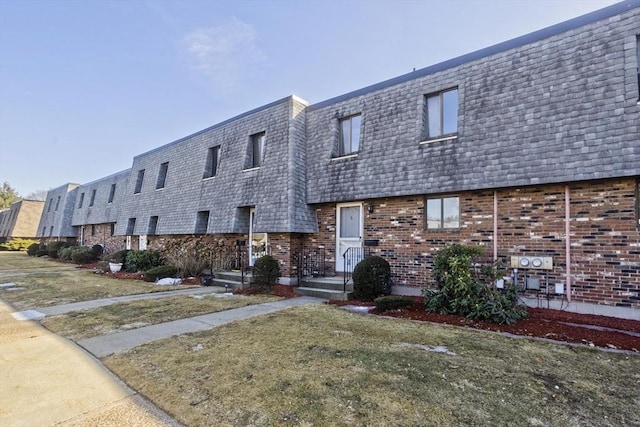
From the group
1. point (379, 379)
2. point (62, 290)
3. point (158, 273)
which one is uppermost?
point (158, 273)

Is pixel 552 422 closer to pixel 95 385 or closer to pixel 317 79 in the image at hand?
pixel 95 385

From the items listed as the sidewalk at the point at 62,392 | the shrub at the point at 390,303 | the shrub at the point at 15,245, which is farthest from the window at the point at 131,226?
the shrub at the point at 15,245

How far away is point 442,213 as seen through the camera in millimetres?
8688

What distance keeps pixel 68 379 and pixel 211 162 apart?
11828 mm

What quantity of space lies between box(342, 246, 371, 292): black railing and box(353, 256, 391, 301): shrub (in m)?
1.24

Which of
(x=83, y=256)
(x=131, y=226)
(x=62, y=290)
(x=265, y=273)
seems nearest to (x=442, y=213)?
(x=265, y=273)

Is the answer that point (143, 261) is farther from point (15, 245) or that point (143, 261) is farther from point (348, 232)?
point (15, 245)

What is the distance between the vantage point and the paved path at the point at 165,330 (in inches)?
198

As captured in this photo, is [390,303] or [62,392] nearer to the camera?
[62,392]

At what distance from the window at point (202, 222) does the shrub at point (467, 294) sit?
33.3 feet

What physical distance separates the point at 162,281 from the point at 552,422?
12.6 meters

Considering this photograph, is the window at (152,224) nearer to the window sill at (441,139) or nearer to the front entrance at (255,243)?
the front entrance at (255,243)

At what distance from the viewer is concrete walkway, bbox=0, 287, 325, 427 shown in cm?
303

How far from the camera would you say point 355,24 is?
11586 mm
